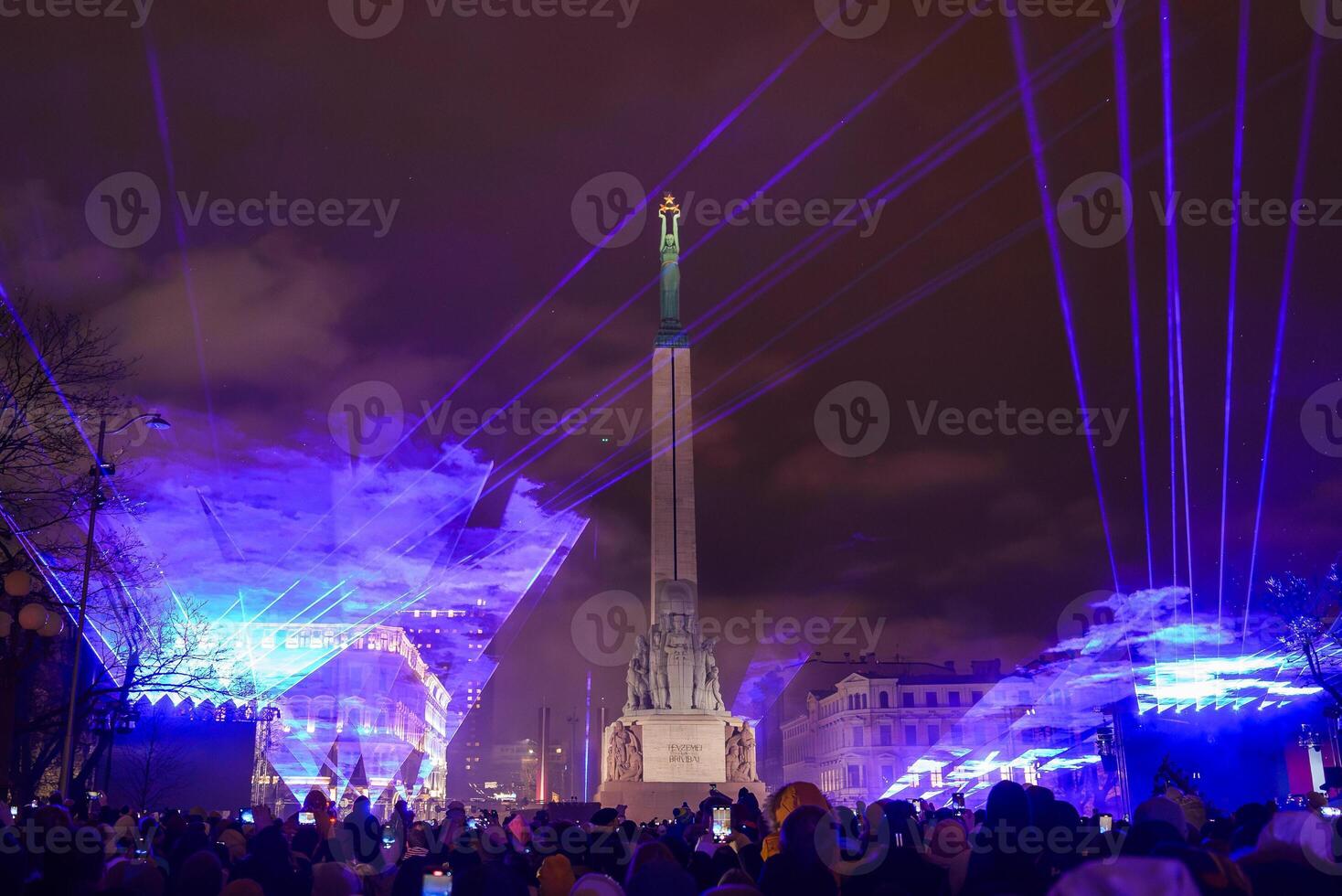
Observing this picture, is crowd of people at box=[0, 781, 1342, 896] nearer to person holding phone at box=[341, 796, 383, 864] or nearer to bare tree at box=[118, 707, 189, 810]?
person holding phone at box=[341, 796, 383, 864]

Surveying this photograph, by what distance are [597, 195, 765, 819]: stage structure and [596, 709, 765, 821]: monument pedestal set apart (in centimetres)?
3

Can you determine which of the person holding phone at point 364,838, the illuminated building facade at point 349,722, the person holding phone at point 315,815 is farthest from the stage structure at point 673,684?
the illuminated building facade at point 349,722

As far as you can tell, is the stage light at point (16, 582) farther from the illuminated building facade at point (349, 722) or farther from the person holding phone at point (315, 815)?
the illuminated building facade at point (349, 722)

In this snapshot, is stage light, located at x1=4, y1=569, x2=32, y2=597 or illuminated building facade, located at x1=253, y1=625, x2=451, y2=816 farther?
illuminated building facade, located at x1=253, y1=625, x2=451, y2=816

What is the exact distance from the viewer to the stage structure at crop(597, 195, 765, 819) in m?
38.8

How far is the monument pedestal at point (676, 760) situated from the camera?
3828 cm

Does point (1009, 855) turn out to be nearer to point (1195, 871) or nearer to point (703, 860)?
point (1195, 871)

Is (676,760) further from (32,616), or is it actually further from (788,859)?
(788,859)

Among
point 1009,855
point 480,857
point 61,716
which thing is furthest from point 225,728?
point 1009,855

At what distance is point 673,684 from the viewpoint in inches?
1583

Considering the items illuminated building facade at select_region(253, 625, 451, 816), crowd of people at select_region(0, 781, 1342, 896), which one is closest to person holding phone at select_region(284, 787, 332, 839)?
crowd of people at select_region(0, 781, 1342, 896)

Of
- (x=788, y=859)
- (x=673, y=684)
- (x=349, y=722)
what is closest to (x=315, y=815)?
(x=788, y=859)

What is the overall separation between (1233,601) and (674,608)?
28190 millimetres

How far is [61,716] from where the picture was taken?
98.3 feet
